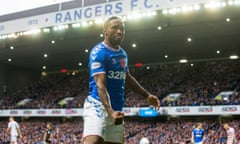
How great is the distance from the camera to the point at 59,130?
108ft

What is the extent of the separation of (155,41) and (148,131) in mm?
8700

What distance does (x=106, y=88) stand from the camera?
11.9ft

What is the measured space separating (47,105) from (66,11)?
15.6 metres

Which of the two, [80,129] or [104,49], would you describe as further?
[80,129]

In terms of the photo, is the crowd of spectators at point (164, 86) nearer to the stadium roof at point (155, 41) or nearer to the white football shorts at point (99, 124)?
the stadium roof at point (155, 41)

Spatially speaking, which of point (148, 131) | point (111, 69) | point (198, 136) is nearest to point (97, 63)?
point (111, 69)

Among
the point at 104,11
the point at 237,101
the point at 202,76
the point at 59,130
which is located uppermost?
the point at 104,11

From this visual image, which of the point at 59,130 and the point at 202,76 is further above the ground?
the point at 202,76

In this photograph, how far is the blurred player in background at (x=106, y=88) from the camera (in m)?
3.48

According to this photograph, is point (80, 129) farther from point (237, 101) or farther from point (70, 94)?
point (237, 101)

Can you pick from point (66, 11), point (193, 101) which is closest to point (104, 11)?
point (66, 11)

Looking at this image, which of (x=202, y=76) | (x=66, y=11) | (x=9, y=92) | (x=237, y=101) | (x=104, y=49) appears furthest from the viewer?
(x=9, y=92)

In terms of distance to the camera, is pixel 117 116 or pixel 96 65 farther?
pixel 96 65

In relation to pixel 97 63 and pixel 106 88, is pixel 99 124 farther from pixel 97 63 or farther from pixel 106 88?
pixel 97 63
